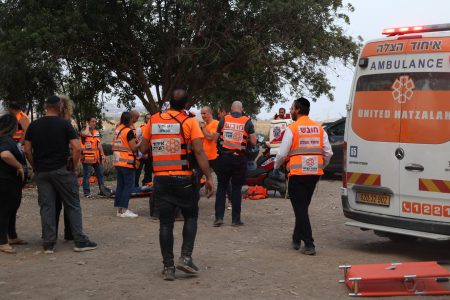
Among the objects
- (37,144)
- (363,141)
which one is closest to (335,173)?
(363,141)

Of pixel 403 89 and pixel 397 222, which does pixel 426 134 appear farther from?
pixel 397 222

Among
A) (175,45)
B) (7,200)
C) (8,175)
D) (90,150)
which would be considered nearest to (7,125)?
(8,175)

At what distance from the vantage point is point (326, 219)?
10.8 meters

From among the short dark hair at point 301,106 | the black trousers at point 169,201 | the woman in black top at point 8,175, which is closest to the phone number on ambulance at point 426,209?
the short dark hair at point 301,106

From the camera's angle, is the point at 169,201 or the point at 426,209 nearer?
the point at 169,201

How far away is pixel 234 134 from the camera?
9898 millimetres

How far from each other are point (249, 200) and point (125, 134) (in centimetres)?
348

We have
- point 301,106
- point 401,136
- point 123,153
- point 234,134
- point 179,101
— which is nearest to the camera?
point 179,101

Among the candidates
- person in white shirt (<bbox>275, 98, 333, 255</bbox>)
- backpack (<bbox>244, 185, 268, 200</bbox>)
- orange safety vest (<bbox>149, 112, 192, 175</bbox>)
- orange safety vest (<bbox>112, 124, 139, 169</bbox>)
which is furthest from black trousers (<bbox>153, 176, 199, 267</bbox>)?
backpack (<bbox>244, 185, 268, 200</bbox>)

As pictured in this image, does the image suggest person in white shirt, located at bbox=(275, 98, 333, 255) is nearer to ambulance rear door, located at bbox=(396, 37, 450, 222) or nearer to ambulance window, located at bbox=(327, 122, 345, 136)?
ambulance rear door, located at bbox=(396, 37, 450, 222)

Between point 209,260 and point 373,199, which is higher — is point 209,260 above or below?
below

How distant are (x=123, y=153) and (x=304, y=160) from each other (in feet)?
12.3

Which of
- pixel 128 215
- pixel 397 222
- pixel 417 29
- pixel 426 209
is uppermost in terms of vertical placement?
pixel 417 29

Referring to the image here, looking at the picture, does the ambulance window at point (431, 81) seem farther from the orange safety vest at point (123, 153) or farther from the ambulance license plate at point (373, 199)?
the orange safety vest at point (123, 153)
